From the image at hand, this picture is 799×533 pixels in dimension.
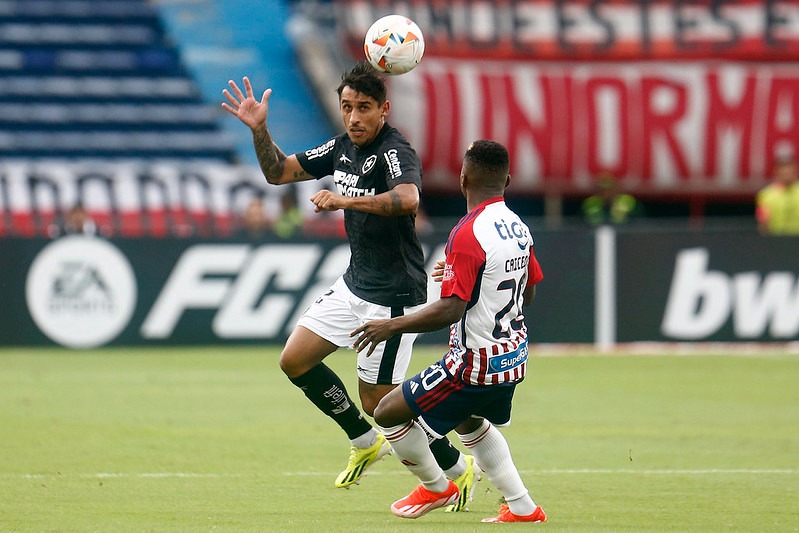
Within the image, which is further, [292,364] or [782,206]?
[782,206]

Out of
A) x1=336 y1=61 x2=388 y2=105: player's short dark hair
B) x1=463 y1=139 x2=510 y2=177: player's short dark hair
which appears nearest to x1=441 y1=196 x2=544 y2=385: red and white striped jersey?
x1=463 y1=139 x2=510 y2=177: player's short dark hair

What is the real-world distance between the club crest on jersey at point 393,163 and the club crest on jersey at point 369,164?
102 millimetres

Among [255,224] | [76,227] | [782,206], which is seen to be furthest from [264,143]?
[782,206]

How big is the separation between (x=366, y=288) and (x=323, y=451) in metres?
2.08

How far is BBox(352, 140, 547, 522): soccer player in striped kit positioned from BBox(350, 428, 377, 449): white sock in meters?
0.87

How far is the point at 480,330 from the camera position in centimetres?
627

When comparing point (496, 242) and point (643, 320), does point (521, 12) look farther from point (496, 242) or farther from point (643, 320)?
point (496, 242)

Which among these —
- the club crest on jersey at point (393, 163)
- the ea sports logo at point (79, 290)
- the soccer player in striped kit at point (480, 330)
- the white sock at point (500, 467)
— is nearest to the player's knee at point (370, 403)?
the soccer player in striped kit at point (480, 330)

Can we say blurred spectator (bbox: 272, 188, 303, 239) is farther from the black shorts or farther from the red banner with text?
the black shorts

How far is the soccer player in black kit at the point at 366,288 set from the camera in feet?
23.6

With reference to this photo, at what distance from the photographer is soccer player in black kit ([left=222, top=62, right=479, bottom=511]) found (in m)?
7.20

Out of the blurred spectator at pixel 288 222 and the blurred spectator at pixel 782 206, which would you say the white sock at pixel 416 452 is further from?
→ the blurred spectator at pixel 782 206

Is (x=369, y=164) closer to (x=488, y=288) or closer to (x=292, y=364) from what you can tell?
(x=292, y=364)

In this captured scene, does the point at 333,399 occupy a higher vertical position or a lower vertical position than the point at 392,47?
lower
